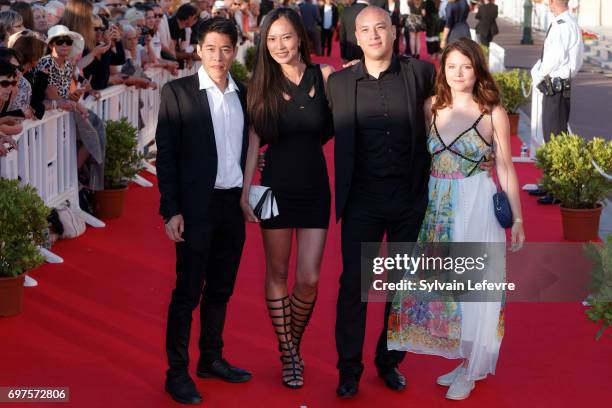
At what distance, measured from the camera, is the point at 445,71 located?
6020 millimetres

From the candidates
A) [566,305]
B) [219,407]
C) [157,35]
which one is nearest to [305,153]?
[219,407]

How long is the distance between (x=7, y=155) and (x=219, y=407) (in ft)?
11.9

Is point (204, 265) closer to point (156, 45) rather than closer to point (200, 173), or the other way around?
point (200, 173)

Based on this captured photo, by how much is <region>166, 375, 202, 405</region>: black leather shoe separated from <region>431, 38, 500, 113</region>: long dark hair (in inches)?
76.4

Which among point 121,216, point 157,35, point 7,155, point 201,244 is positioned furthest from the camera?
point 157,35

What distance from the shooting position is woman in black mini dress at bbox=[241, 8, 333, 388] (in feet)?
19.5

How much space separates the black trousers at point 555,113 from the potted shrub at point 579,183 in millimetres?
1674

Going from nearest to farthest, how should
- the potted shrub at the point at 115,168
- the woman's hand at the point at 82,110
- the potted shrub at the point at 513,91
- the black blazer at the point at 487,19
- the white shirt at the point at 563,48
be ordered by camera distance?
the woman's hand at the point at 82,110, the potted shrub at the point at 115,168, the white shirt at the point at 563,48, the potted shrub at the point at 513,91, the black blazer at the point at 487,19

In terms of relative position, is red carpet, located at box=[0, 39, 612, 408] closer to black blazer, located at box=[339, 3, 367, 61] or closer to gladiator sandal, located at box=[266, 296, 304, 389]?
gladiator sandal, located at box=[266, 296, 304, 389]

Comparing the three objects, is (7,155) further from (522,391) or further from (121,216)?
(522,391)

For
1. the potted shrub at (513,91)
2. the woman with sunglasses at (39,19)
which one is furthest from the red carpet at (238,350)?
the potted shrub at (513,91)

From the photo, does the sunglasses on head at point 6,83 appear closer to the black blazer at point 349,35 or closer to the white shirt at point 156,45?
the white shirt at point 156,45

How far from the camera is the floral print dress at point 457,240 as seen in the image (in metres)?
6.04

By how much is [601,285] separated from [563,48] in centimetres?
553
